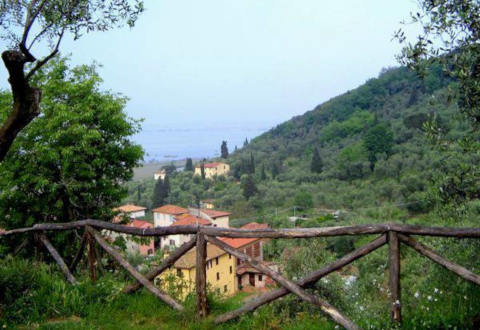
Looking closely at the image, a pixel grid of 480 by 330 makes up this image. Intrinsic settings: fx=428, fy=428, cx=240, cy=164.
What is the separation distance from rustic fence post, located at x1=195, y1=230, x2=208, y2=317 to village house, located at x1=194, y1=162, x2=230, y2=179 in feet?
272

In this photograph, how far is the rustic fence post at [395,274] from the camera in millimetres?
3602

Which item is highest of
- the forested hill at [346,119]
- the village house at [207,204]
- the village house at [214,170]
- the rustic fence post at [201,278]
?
the forested hill at [346,119]

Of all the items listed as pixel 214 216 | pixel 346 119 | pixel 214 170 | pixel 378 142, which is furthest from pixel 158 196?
pixel 346 119

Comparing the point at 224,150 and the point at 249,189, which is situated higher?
the point at 224,150

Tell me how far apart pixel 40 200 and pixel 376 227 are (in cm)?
1220

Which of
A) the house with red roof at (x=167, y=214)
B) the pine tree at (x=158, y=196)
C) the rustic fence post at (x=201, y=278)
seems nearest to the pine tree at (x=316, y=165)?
the pine tree at (x=158, y=196)

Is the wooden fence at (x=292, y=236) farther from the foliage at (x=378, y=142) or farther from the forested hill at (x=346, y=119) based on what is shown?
the forested hill at (x=346, y=119)

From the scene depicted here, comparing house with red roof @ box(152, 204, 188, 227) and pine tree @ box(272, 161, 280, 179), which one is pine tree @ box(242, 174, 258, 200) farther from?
house with red roof @ box(152, 204, 188, 227)

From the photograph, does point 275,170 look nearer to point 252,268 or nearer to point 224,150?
point 224,150

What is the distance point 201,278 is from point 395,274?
6.44 ft

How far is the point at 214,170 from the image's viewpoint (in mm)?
90188

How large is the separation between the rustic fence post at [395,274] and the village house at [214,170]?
3299 inches

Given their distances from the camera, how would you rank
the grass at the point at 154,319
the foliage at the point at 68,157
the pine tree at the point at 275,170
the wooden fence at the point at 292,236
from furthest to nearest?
1. the pine tree at the point at 275,170
2. the foliage at the point at 68,157
3. the grass at the point at 154,319
4. the wooden fence at the point at 292,236

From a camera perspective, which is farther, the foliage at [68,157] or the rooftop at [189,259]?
the foliage at [68,157]
